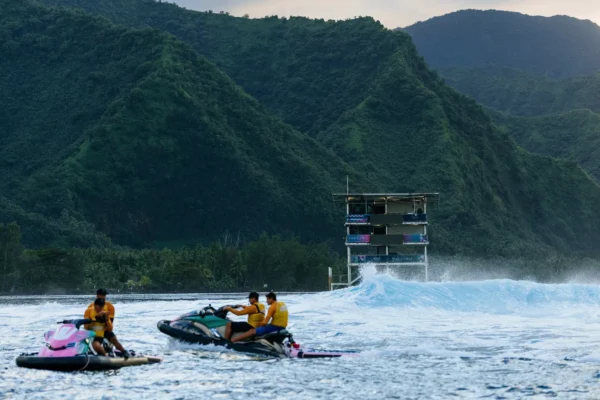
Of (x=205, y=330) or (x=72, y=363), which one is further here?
(x=205, y=330)

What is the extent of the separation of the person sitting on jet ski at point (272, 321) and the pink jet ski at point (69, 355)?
6.04 m

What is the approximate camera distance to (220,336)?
3488 centimetres

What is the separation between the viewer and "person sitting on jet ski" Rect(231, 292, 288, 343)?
3441cm

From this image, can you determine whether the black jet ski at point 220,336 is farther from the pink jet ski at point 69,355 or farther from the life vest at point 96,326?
the pink jet ski at point 69,355

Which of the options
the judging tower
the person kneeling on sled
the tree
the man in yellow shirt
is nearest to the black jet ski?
the person kneeling on sled

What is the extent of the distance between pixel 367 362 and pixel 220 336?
5.46 meters

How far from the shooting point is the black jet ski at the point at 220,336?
34.1m

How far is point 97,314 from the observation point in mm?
29969

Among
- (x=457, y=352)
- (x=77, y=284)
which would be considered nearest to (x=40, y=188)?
(x=77, y=284)

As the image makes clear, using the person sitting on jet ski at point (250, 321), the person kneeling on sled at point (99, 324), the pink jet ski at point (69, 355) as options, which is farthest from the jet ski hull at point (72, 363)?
the person sitting on jet ski at point (250, 321)

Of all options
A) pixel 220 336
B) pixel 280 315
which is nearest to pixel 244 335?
pixel 220 336

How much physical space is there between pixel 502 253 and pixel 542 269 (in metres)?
13.2

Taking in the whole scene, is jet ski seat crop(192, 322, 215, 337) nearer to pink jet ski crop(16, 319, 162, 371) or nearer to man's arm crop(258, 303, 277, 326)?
man's arm crop(258, 303, 277, 326)

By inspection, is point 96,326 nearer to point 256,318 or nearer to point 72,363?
point 72,363
